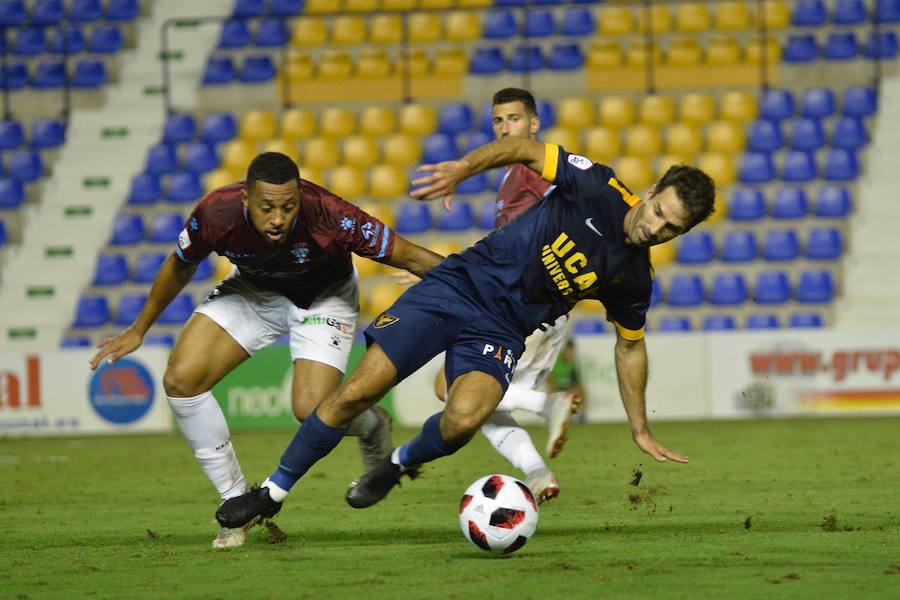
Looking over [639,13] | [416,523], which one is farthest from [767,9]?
[416,523]

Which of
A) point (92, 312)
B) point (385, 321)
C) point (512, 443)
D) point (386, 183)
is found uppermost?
point (386, 183)

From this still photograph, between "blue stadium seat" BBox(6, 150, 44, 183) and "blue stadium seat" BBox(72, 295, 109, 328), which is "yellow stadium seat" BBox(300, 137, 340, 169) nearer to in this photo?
"blue stadium seat" BBox(72, 295, 109, 328)

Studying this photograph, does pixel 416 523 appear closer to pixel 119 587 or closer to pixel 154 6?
pixel 119 587

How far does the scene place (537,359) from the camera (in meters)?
8.25

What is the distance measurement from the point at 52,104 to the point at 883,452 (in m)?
13.5

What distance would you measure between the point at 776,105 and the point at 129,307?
8701 mm

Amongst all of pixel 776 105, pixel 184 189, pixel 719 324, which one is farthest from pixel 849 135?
pixel 184 189

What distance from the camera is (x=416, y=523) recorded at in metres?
7.27

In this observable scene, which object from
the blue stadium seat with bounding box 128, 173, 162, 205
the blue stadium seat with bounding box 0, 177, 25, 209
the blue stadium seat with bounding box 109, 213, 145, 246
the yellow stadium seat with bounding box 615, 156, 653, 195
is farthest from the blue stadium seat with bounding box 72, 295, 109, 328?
the yellow stadium seat with bounding box 615, 156, 653, 195

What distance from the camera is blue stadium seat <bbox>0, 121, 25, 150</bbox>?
19562 millimetres

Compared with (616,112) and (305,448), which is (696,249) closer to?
(616,112)

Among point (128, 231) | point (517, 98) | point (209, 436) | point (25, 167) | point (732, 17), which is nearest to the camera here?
point (209, 436)

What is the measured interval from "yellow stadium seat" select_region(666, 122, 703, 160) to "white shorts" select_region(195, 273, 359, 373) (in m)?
11.2

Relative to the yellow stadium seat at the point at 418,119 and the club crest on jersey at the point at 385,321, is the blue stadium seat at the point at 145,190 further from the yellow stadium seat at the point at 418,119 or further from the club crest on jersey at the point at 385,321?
the club crest on jersey at the point at 385,321
